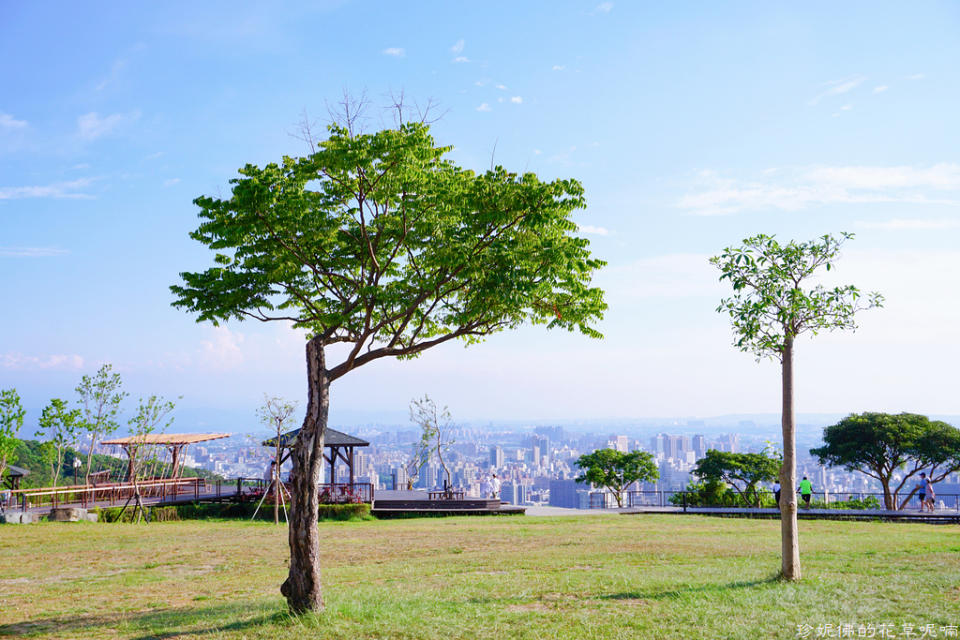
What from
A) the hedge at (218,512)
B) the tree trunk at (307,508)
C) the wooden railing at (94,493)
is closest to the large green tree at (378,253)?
the tree trunk at (307,508)

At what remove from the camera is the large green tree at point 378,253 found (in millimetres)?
8562

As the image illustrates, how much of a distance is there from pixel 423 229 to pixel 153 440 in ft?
78.5

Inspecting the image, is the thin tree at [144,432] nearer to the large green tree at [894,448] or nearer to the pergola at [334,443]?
the pergola at [334,443]

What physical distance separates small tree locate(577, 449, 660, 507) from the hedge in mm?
12802

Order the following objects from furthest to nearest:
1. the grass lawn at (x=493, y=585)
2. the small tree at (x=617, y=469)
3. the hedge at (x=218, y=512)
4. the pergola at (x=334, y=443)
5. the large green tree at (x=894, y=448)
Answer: the small tree at (x=617, y=469) → the large green tree at (x=894, y=448) → the pergola at (x=334, y=443) → the hedge at (x=218, y=512) → the grass lawn at (x=493, y=585)

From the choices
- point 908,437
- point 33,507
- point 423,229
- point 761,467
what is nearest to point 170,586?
point 423,229

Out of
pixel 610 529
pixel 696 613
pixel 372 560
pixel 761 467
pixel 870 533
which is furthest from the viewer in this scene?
pixel 761 467

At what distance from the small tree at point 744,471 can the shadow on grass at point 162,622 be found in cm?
2577

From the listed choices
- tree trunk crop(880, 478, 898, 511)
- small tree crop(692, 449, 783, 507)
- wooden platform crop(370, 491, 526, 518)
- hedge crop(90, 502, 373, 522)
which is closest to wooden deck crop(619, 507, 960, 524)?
wooden platform crop(370, 491, 526, 518)

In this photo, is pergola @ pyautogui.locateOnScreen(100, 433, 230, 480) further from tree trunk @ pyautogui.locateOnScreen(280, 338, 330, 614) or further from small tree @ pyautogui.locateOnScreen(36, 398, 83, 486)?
tree trunk @ pyautogui.locateOnScreen(280, 338, 330, 614)

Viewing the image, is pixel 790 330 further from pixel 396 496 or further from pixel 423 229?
pixel 396 496

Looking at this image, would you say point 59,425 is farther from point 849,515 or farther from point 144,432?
point 849,515

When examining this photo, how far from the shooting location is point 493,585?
9.71 meters

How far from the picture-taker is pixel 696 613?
751 cm
